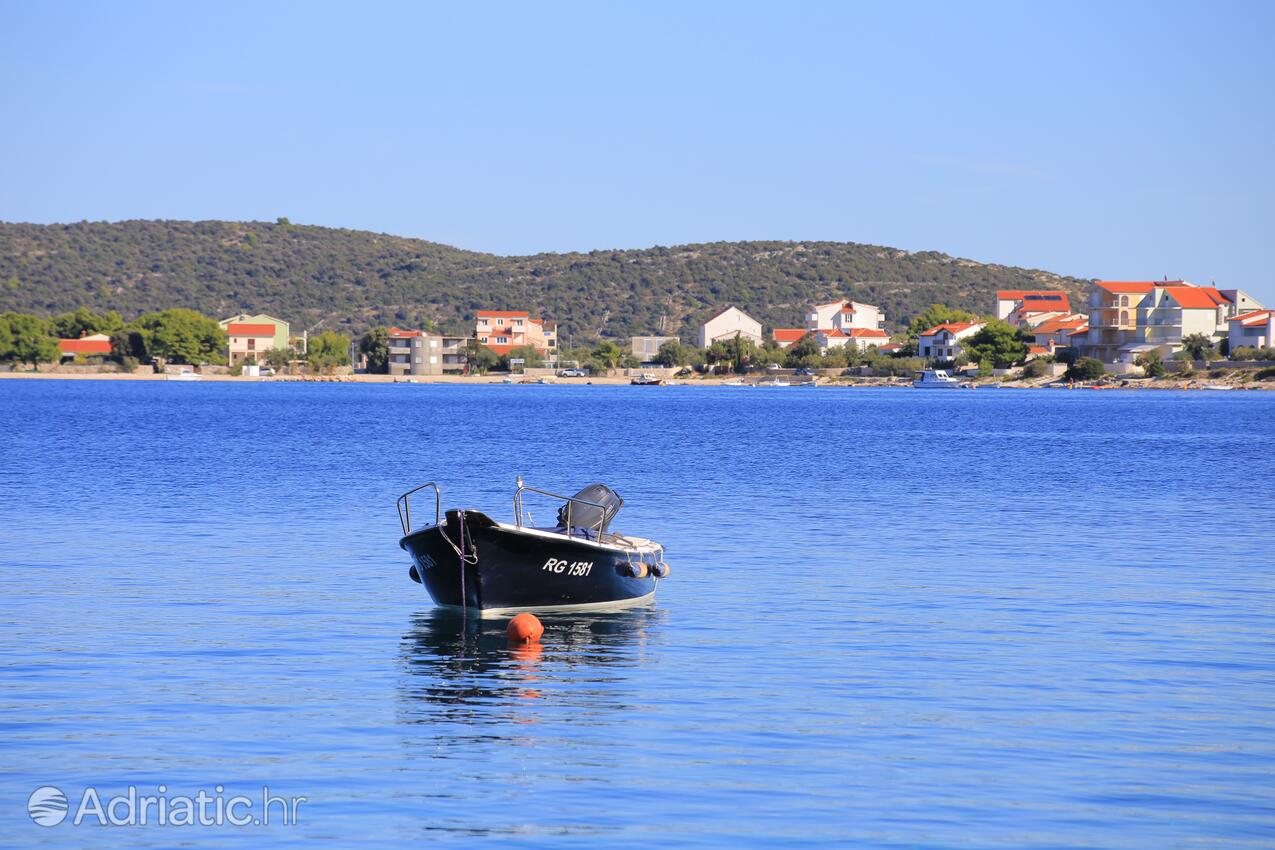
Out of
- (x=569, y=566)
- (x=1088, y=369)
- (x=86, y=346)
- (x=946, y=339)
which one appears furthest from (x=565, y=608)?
(x=86, y=346)

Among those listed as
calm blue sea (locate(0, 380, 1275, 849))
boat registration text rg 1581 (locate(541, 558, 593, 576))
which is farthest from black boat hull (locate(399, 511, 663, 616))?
calm blue sea (locate(0, 380, 1275, 849))

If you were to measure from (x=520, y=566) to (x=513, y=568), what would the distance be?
4.5 inches

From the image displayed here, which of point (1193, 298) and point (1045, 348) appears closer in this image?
point (1193, 298)

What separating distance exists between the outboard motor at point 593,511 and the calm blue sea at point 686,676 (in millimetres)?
1685

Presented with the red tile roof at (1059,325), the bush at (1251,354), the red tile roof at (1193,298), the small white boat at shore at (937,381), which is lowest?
the small white boat at shore at (937,381)

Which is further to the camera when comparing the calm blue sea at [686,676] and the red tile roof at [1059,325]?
the red tile roof at [1059,325]

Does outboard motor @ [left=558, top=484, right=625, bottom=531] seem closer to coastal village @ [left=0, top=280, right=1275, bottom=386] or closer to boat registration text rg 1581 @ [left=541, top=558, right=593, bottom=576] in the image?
boat registration text rg 1581 @ [left=541, top=558, right=593, bottom=576]

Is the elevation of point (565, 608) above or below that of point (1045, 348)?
below

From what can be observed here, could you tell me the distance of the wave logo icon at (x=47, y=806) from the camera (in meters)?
12.7

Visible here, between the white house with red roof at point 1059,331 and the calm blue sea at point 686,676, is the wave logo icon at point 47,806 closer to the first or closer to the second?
the calm blue sea at point 686,676

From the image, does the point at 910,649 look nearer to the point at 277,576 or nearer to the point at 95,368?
the point at 277,576

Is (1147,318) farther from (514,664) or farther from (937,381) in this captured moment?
(514,664)

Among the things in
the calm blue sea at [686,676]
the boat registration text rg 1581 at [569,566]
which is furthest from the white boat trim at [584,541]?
the calm blue sea at [686,676]

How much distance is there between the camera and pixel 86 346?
197 m
